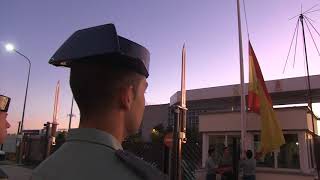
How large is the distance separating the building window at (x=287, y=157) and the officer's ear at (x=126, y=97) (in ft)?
46.3

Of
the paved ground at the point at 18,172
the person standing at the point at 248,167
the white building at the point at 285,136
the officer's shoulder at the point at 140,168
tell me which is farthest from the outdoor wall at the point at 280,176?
the officer's shoulder at the point at 140,168

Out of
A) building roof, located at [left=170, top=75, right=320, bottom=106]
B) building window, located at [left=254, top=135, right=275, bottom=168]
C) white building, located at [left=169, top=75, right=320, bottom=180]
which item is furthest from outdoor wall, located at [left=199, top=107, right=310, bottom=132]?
building roof, located at [left=170, top=75, right=320, bottom=106]

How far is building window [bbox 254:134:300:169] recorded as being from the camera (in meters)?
14.3

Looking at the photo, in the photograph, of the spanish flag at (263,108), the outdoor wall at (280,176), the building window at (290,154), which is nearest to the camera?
the spanish flag at (263,108)

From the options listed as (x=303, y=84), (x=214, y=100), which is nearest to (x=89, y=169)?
(x=303, y=84)

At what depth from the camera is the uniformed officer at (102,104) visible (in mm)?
1075

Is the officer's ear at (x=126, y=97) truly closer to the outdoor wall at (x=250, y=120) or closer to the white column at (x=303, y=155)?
the white column at (x=303, y=155)

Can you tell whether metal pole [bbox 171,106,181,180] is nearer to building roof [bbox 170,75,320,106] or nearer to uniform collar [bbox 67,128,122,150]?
uniform collar [bbox 67,128,122,150]

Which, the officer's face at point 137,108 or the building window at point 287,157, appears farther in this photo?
the building window at point 287,157

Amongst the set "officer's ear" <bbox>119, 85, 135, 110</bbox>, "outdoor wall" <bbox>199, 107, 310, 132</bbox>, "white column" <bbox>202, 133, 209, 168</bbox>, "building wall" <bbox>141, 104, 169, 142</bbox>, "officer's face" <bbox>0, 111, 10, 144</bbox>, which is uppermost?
"building wall" <bbox>141, 104, 169, 142</bbox>

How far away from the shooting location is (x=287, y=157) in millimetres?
14523

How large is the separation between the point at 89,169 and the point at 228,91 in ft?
142

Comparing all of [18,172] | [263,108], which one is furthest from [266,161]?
[18,172]

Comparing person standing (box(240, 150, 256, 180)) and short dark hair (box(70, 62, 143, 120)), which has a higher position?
short dark hair (box(70, 62, 143, 120))
